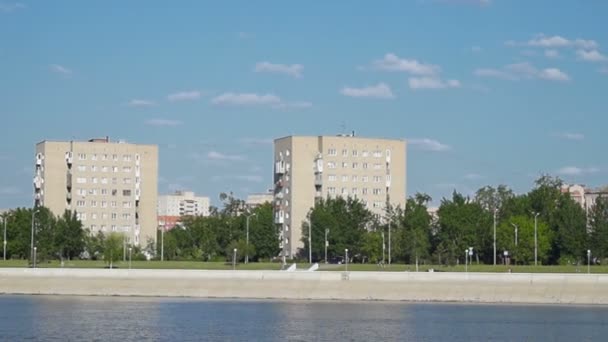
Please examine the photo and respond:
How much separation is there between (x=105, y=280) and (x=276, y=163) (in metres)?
58.0

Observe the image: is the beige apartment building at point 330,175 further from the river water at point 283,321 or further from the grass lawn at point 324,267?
the river water at point 283,321

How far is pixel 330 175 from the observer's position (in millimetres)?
165500

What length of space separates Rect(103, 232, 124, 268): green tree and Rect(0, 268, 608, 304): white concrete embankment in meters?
20.7

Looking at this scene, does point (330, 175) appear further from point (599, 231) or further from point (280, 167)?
point (599, 231)

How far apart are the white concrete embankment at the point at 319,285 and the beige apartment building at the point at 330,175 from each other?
4700cm

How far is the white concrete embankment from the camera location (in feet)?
359

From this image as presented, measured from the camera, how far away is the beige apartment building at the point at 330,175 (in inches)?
6476

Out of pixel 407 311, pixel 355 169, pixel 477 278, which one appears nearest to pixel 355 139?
pixel 355 169

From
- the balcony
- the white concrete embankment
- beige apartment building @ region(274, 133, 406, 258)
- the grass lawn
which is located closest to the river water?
the white concrete embankment

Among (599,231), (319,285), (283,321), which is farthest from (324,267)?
(283,321)

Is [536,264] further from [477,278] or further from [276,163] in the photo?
[276,163]

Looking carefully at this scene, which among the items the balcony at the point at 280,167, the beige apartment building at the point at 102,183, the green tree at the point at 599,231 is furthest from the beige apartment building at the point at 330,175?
the green tree at the point at 599,231

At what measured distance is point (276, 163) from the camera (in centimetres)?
17062

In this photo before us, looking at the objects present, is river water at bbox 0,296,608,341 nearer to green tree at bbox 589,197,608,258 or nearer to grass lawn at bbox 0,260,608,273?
grass lawn at bbox 0,260,608,273
